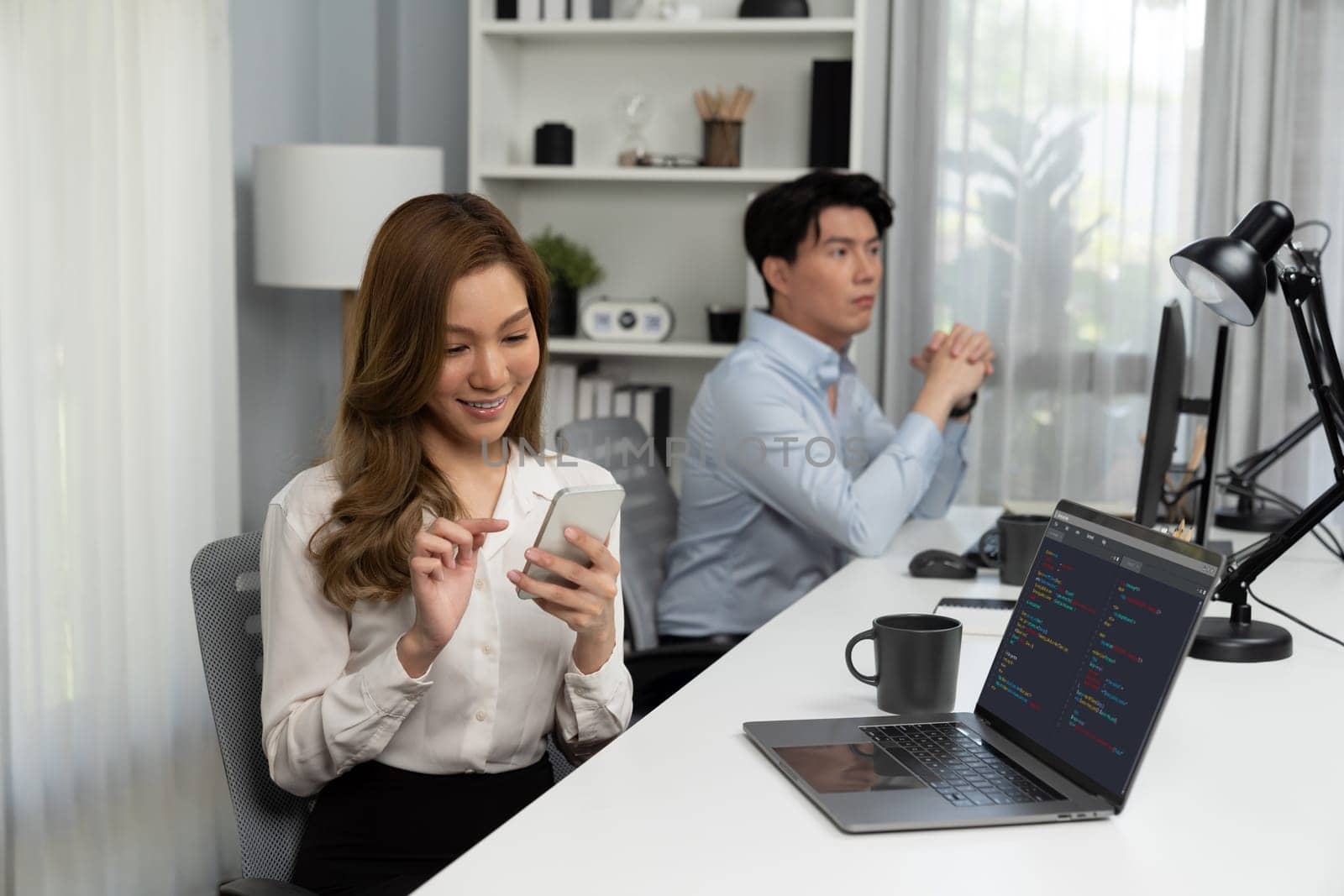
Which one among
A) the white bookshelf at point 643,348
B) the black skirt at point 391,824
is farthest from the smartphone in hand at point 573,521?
the white bookshelf at point 643,348

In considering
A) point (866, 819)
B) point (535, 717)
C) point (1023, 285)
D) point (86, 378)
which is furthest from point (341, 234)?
point (866, 819)

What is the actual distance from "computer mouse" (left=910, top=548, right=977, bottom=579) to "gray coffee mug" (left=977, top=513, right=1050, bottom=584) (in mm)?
54

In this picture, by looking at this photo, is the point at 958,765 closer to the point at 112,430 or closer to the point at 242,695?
the point at 242,695

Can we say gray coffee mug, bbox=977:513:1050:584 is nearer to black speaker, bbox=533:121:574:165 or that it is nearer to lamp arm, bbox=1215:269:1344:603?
lamp arm, bbox=1215:269:1344:603

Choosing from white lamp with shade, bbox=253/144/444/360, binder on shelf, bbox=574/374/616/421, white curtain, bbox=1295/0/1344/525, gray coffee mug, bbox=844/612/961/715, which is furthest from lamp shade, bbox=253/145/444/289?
white curtain, bbox=1295/0/1344/525

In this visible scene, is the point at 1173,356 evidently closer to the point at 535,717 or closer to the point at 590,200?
the point at 535,717

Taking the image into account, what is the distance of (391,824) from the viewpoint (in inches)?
54.7

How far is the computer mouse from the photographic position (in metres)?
2.08

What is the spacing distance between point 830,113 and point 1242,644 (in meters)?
2.11

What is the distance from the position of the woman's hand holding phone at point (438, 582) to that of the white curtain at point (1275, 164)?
2637mm

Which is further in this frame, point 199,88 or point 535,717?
point 199,88

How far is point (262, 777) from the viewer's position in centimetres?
140

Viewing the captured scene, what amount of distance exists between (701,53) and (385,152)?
1163mm

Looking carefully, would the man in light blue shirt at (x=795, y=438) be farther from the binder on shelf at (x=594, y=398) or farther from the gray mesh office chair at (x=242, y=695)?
the gray mesh office chair at (x=242, y=695)
